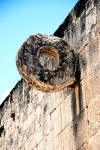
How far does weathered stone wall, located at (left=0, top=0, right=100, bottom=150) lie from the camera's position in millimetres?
5262

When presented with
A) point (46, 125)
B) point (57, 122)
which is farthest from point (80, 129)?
point (46, 125)

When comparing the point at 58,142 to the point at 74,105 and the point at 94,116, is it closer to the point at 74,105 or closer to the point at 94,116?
the point at 74,105

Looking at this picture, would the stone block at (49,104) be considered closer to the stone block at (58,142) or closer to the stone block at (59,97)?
the stone block at (59,97)

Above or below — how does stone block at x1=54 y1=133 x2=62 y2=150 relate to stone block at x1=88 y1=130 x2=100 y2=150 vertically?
above

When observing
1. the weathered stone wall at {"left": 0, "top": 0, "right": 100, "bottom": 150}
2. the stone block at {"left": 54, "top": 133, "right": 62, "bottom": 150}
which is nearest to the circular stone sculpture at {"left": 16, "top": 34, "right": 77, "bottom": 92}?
the weathered stone wall at {"left": 0, "top": 0, "right": 100, "bottom": 150}

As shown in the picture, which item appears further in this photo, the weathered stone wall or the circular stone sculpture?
the circular stone sculpture

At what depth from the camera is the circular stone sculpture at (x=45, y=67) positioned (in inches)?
217

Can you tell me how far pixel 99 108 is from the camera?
507 centimetres

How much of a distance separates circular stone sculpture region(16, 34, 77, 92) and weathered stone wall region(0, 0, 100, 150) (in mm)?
158

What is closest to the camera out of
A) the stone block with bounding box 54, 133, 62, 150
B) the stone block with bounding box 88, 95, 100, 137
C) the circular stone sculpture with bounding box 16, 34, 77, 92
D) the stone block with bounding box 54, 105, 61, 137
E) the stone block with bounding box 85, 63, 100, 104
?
the stone block with bounding box 88, 95, 100, 137

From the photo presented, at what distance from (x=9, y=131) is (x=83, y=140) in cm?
318

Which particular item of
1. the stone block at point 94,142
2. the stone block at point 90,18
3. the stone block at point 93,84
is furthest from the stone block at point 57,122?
the stone block at point 90,18

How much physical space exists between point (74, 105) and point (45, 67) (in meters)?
0.61

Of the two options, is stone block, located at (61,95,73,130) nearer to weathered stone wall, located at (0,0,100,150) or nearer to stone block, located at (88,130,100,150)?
weathered stone wall, located at (0,0,100,150)
